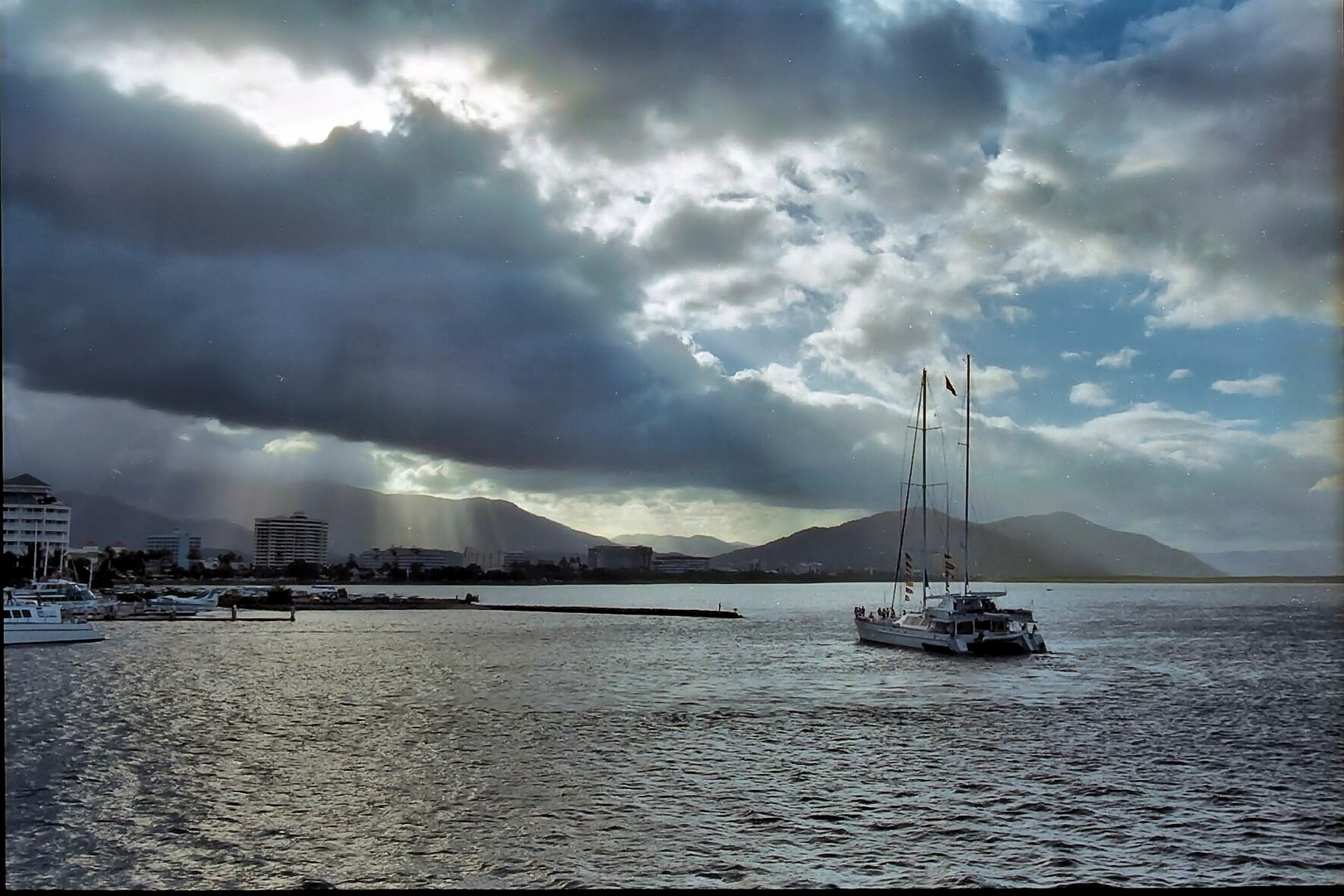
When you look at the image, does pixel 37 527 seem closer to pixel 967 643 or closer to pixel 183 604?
pixel 183 604

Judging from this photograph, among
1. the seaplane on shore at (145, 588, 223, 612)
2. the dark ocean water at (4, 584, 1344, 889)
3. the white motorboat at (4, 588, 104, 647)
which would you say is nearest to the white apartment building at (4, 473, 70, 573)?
the seaplane on shore at (145, 588, 223, 612)

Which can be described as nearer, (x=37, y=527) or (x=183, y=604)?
(x=183, y=604)

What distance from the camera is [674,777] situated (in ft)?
70.3

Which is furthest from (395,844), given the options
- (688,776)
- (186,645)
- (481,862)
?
(186,645)

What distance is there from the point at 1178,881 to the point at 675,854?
7475 millimetres

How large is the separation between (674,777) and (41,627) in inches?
2281

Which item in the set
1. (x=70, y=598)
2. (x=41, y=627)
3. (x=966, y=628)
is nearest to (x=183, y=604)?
(x=70, y=598)

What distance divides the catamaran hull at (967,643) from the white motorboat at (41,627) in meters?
52.7

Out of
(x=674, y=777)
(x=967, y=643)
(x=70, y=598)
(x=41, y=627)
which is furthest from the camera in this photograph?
(x=70, y=598)

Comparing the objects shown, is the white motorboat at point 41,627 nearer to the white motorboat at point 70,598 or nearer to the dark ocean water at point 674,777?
the white motorboat at point 70,598

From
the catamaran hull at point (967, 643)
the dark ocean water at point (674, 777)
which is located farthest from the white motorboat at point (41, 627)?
the catamaran hull at point (967, 643)

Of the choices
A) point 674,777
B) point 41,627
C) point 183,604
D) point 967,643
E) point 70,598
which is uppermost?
point 674,777

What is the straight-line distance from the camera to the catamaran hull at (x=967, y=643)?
52156mm

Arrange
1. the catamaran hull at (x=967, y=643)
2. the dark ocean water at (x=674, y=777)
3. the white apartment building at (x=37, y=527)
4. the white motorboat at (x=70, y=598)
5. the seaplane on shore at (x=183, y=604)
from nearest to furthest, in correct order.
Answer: the dark ocean water at (x=674, y=777)
the catamaran hull at (x=967, y=643)
the white motorboat at (x=70, y=598)
the seaplane on shore at (x=183, y=604)
the white apartment building at (x=37, y=527)
